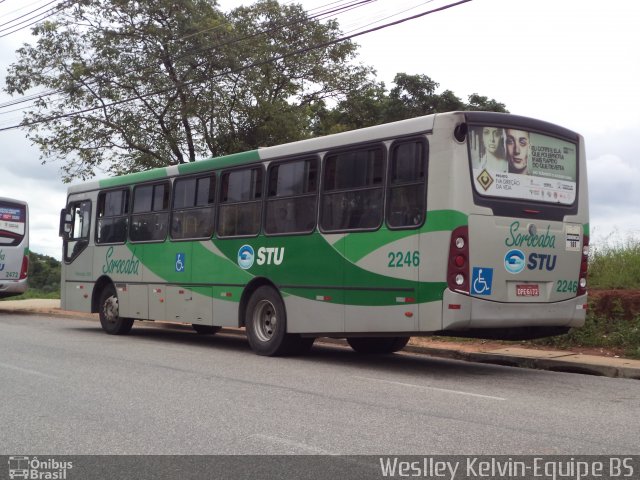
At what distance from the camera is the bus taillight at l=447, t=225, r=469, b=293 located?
31.8 ft

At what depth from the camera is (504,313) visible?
10008 millimetres

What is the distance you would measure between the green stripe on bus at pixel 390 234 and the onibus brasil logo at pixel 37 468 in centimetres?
550

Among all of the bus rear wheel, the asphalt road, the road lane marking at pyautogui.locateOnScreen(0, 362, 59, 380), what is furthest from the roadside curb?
the road lane marking at pyautogui.locateOnScreen(0, 362, 59, 380)

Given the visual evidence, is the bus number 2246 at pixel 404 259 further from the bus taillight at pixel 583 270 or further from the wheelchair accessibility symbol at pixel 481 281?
the bus taillight at pixel 583 270

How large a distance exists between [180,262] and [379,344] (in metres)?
3.85

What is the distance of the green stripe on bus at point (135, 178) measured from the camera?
48.9 ft

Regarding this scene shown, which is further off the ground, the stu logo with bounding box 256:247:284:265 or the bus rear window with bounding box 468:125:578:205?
the bus rear window with bounding box 468:125:578:205

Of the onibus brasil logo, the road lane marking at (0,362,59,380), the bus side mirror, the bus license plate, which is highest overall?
the bus side mirror

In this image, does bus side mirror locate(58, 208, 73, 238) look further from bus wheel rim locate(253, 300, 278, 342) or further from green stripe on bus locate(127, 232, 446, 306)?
bus wheel rim locate(253, 300, 278, 342)

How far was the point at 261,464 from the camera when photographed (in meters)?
5.61

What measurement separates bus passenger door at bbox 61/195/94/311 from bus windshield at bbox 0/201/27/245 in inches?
269

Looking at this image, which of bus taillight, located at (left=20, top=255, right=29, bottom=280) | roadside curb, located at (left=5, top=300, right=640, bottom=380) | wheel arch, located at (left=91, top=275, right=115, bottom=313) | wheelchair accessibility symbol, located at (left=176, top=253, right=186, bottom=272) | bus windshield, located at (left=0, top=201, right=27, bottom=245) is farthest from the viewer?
bus taillight, located at (left=20, top=255, right=29, bottom=280)

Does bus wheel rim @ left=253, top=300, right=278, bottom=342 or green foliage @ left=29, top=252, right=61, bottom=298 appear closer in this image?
bus wheel rim @ left=253, top=300, right=278, bottom=342

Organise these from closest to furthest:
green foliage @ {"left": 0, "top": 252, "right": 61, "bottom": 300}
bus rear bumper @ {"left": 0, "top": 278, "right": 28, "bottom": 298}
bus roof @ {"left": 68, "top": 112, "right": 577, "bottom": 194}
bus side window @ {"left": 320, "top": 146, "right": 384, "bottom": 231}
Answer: bus roof @ {"left": 68, "top": 112, "right": 577, "bottom": 194} < bus side window @ {"left": 320, "top": 146, "right": 384, "bottom": 231} < bus rear bumper @ {"left": 0, "top": 278, "right": 28, "bottom": 298} < green foliage @ {"left": 0, "top": 252, "right": 61, "bottom": 300}
